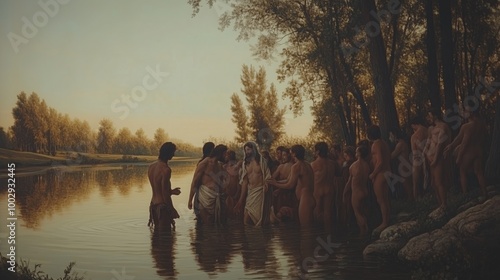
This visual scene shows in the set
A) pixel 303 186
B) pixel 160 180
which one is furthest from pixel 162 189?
pixel 303 186

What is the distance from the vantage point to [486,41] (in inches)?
500

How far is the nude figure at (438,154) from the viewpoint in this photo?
34.4 feet

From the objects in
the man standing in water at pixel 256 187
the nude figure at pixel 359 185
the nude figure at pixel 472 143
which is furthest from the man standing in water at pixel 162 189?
the nude figure at pixel 472 143

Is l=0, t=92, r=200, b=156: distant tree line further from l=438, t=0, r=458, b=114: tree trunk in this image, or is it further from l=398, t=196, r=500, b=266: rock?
l=398, t=196, r=500, b=266: rock

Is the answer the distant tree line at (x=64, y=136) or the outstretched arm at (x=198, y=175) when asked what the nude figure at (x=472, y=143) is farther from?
the distant tree line at (x=64, y=136)

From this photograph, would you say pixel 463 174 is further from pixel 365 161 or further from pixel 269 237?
pixel 269 237

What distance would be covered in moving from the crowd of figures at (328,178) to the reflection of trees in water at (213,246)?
51 centimetres

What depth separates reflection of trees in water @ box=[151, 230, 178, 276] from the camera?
26.4ft

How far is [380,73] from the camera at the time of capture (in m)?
12.3

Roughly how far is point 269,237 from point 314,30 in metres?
6.64

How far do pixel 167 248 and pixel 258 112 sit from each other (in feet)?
14.9

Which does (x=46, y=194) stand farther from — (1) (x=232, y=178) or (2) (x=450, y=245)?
(2) (x=450, y=245)

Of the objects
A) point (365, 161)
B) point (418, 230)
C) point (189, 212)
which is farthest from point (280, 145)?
point (418, 230)

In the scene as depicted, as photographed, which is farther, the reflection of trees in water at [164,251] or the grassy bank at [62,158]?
the grassy bank at [62,158]
